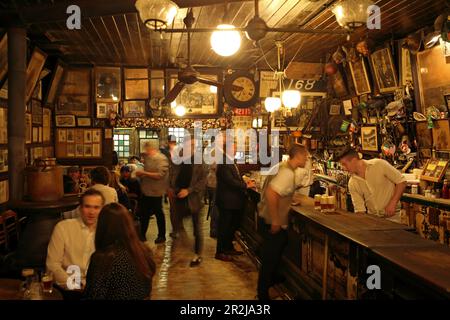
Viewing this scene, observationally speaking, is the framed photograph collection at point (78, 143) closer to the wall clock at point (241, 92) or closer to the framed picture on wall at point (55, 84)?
the framed picture on wall at point (55, 84)

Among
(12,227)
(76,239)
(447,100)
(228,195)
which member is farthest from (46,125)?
(447,100)

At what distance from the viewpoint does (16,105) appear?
18.7 ft

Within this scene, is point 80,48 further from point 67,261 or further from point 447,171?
point 447,171

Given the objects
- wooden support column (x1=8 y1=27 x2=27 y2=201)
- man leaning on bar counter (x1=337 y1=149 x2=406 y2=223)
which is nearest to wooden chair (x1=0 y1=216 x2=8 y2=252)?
wooden support column (x1=8 y1=27 x2=27 y2=201)

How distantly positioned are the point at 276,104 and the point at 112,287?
662 centimetres

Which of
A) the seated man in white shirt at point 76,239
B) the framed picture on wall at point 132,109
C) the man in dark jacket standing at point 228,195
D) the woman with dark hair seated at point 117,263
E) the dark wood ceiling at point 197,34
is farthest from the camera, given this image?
the framed picture on wall at point 132,109

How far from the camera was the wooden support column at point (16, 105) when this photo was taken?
563 cm

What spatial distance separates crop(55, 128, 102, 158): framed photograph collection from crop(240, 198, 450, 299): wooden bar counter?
6.68 m

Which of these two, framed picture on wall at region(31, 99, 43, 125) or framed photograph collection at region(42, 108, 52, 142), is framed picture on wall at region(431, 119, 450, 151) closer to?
framed picture on wall at region(31, 99, 43, 125)

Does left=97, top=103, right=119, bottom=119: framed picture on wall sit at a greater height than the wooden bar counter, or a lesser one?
greater

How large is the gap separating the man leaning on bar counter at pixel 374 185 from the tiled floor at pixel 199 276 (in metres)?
1.85

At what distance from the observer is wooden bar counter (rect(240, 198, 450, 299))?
2670 mm

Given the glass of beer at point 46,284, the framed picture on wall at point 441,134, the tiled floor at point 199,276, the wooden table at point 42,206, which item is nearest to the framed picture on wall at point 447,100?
the framed picture on wall at point 441,134

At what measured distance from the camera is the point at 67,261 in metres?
3.41
